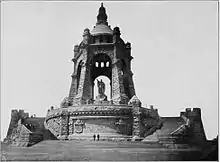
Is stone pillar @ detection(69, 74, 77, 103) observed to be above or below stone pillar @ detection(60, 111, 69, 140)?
above

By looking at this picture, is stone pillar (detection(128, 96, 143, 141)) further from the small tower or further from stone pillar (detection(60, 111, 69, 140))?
stone pillar (detection(60, 111, 69, 140))

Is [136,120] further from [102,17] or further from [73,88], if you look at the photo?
[102,17]

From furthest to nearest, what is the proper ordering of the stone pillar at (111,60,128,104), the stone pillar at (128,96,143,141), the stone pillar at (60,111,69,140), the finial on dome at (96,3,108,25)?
1. the finial on dome at (96,3,108,25)
2. the stone pillar at (111,60,128,104)
3. the stone pillar at (60,111,69,140)
4. the stone pillar at (128,96,143,141)

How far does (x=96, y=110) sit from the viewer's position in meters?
30.0

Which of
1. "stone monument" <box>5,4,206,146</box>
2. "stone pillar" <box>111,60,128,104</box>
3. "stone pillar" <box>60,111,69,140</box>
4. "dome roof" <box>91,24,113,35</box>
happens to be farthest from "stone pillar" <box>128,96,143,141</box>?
"dome roof" <box>91,24,113,35</box>

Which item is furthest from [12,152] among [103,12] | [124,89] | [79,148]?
[103,12]

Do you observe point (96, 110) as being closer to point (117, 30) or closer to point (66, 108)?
point (66, 108)

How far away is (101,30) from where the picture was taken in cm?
3884

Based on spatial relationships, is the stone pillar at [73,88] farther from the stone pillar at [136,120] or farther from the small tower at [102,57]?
the stone pillar at [136,120]

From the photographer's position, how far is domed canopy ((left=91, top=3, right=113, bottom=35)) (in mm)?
38656

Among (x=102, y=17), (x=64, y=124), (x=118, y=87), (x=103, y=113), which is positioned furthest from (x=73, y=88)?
(x=102, y=17)

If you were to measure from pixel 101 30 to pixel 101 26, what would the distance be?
114 cm

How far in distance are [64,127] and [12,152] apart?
350 inches

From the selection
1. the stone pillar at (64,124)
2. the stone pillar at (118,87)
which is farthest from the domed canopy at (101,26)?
the stone pillar at (64,124)
